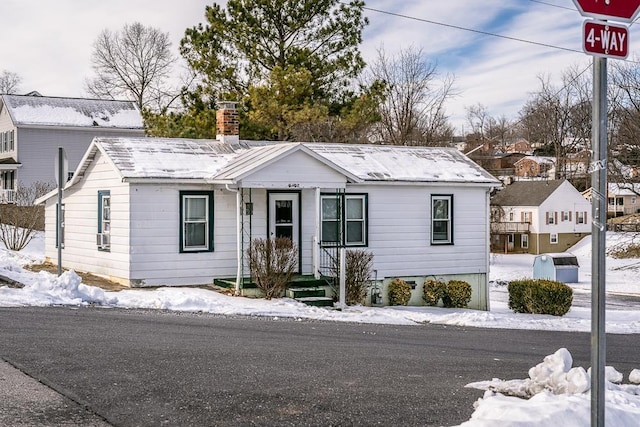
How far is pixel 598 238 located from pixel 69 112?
157ft

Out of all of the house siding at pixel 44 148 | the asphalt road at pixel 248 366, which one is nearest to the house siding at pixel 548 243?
the house siding at pixel 44 148

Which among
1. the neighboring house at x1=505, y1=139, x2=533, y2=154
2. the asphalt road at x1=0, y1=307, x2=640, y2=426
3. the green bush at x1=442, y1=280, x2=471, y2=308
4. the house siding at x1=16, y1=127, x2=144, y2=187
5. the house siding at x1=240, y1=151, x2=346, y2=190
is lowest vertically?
the green bush at x1=442, y1=280, x2=471, y2=308

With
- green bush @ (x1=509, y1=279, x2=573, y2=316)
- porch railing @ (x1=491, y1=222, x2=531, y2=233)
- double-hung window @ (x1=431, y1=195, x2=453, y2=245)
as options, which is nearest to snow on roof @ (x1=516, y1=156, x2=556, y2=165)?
porch railing @ (x1=491, y1=222, x2=531, y2=233)

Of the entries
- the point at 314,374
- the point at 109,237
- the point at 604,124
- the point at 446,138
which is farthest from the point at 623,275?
the point at 604,124

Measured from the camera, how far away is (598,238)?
4566 mm

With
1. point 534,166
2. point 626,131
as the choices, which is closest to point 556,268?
point 626,131

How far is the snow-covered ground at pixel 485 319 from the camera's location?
6105mm

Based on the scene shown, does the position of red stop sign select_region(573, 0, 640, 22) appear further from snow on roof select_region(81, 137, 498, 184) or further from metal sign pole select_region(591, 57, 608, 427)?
snow on roof select_region(81, 137, 498, 184)

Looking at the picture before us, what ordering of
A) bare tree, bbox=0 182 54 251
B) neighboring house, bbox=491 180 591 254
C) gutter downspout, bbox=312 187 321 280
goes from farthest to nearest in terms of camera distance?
neighboring house, bbox=491 180 591 254 < bare tree, bbox=0 182 54 251 < gutter downspout, bbox=312 187 321 280

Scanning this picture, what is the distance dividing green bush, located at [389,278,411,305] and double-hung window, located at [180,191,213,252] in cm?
526

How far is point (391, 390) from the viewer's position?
7.72 meters

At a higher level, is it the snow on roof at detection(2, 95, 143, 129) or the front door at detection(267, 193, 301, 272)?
the snow on roof at detection(2, 95, 143, 129)

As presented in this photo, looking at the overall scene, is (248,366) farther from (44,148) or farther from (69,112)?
(69,112)

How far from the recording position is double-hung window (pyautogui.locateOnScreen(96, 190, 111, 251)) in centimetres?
1955
